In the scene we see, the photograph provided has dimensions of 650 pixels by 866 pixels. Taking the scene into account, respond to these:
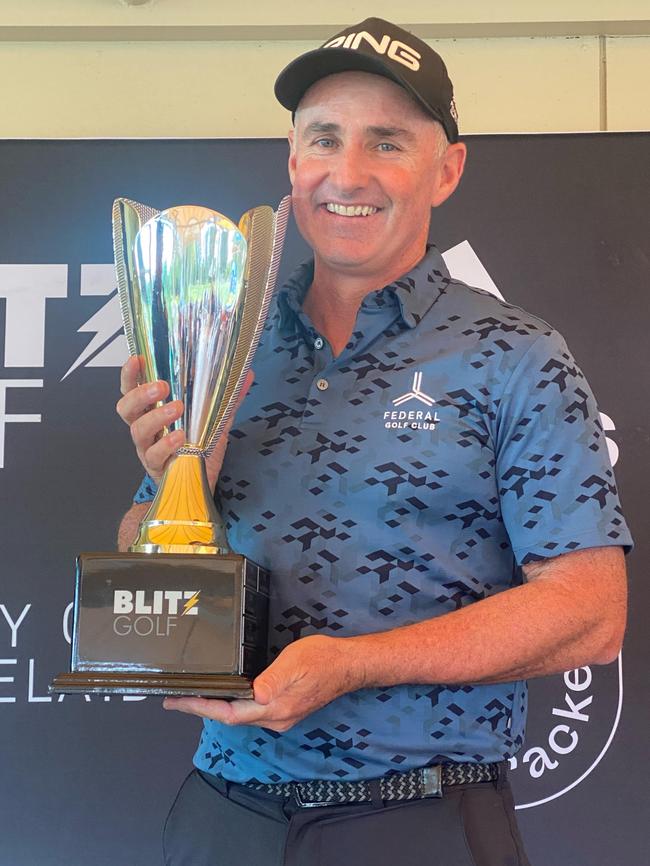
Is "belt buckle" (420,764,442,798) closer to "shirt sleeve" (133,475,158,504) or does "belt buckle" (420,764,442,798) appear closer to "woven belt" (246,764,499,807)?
"woven belt" (246,764,499,807)

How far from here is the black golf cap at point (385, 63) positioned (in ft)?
4.13

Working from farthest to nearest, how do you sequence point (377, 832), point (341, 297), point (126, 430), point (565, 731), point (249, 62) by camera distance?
point (249, 62)
point (126, 430)
point (565, 731)
point (341, 297)
point (377, 832)

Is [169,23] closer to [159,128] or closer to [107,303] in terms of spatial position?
[159,128]

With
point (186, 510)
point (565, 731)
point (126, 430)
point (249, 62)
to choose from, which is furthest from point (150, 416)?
point (249, 62)

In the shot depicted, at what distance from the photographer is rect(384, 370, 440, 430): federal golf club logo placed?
1.22 meters

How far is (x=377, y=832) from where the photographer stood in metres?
1.11

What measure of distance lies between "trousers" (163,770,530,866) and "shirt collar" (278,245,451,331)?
545mm

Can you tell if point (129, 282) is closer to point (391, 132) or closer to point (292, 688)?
point (391, 132)

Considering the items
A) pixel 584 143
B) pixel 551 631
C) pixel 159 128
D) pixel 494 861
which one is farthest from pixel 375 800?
pixel 159 128

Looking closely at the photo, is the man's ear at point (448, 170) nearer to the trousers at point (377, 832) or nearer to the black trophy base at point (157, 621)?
the black trophy base at point (157, 621)

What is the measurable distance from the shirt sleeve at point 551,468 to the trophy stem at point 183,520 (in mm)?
320

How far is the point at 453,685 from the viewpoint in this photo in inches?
44.5

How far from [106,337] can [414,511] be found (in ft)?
3.93

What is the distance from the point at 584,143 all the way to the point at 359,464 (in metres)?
1.28
